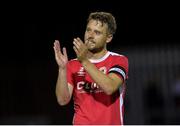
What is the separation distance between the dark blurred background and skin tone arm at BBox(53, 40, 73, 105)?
2.91 meters

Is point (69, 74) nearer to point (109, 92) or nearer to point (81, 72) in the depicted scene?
point (81, 72)

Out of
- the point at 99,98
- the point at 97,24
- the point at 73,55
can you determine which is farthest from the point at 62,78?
the point at 73,55

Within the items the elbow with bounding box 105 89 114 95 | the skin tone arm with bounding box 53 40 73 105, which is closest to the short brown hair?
the skin tone arm with bounding box 53 40 73 105

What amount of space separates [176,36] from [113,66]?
3250mm

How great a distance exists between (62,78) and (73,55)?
10.1ft

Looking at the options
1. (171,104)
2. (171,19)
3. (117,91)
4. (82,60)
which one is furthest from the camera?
(171,19)

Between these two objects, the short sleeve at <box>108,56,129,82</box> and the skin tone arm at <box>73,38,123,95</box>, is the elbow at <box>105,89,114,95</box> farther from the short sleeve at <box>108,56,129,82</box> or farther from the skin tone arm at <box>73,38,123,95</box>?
the short sleeve at <box>108,56,129,82</box>

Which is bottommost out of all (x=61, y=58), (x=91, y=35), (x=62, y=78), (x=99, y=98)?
(x=99, y=98)

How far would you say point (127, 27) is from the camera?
18.7 ft

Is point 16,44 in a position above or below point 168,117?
above

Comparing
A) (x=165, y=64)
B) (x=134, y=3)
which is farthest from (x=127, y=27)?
(x=165, y=64)

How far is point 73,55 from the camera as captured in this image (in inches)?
212

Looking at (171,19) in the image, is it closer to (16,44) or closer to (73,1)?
(73,1)

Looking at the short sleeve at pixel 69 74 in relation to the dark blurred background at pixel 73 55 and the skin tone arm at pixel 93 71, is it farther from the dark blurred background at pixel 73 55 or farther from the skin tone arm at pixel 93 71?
the dark blurred background at pixel 73 55
